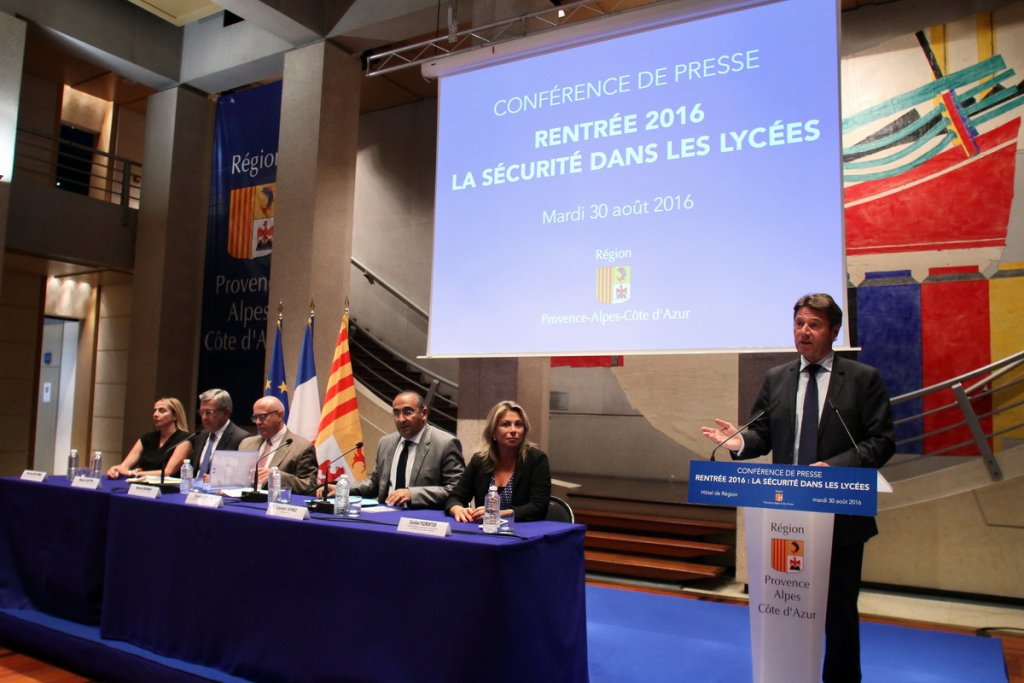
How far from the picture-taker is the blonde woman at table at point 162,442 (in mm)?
4074

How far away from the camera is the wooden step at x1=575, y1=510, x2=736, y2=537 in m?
5.53

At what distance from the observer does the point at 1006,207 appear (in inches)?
230

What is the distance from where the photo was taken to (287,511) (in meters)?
2.57

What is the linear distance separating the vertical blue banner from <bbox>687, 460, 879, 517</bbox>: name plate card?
5.32 metres

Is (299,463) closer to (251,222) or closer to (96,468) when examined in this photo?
(96,468)

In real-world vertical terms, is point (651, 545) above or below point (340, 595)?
below

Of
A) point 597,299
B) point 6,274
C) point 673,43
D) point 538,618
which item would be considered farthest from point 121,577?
point 6,274

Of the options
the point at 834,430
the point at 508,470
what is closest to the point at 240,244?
the point at 508,470

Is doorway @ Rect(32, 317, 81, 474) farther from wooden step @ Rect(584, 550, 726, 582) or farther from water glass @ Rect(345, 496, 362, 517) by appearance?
water glass @ Rect(345, 496, 362, 517)

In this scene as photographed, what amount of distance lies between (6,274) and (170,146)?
2.58 metres

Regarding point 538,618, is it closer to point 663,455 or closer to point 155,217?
point 663,455

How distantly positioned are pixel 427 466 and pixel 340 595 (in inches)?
40.5

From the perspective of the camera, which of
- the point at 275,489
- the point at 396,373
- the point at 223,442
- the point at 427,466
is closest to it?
the point at 275,489

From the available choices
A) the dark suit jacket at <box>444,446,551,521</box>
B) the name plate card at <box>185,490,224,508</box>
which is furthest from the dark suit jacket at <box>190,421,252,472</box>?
the dark suit jacket at <box>444,446,551,521</box>
